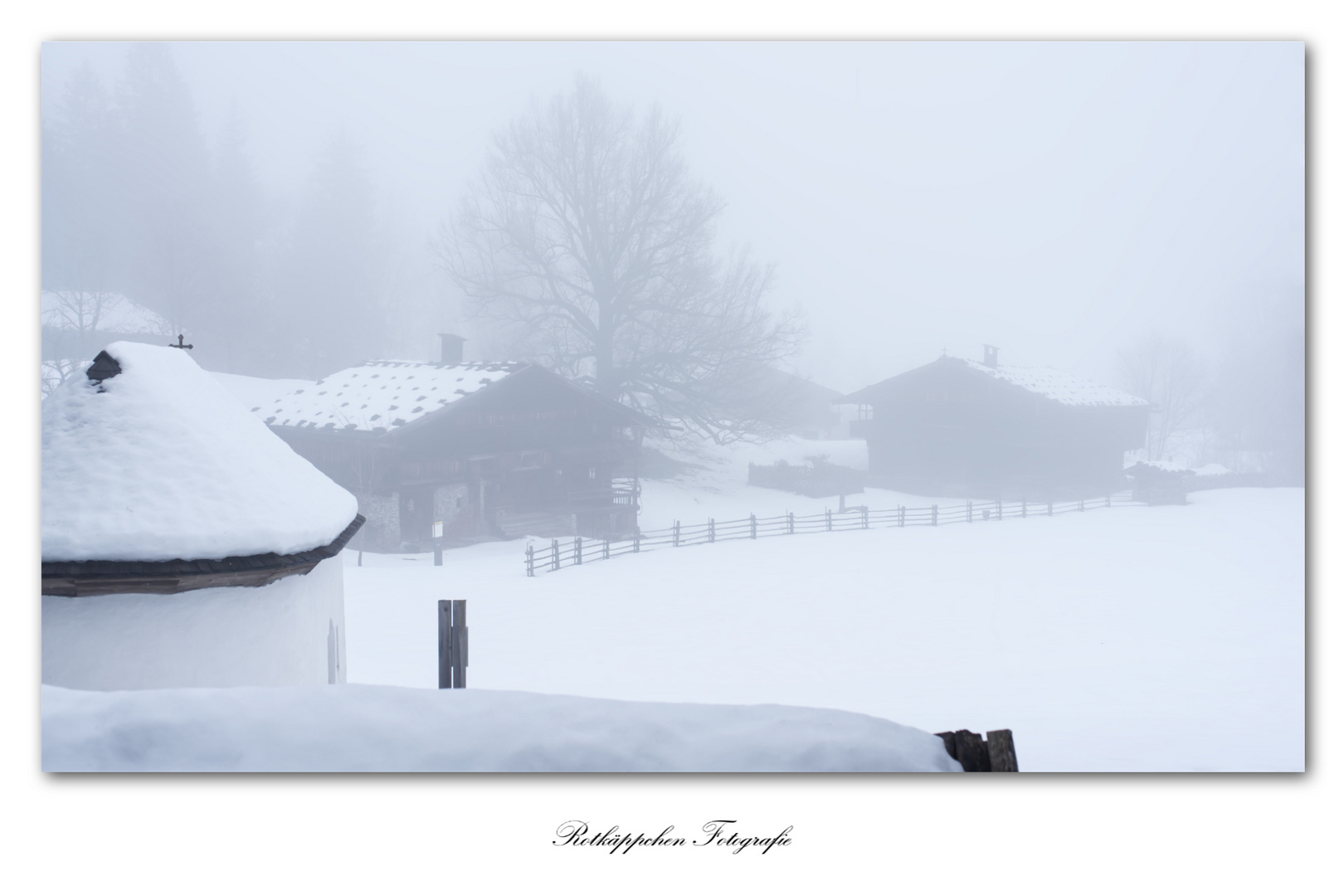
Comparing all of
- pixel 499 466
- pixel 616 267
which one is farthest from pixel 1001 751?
pixel 616 267

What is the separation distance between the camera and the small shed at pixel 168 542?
14.2ft

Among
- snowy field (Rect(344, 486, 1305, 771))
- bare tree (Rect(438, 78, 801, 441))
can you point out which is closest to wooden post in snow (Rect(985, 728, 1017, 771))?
snowy field (Rect(344, 486, 1305, 771))

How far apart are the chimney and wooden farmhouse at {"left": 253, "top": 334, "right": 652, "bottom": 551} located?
24 millimetres

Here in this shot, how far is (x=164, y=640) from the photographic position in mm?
4363

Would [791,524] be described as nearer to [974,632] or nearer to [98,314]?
[974,632]

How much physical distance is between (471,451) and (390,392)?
4.67 ft

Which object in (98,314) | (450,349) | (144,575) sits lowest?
(144,575)

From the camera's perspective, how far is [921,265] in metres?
8.55

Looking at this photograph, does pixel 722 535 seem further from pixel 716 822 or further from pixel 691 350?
pixel 716 822

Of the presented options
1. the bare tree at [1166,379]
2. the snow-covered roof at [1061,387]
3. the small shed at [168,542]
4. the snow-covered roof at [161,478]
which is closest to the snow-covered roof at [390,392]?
the snow-covered roof at [161,478]

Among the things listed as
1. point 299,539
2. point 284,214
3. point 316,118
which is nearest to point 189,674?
point 299,539

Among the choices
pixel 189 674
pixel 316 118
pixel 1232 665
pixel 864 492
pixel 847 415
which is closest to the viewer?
pixel 189 674

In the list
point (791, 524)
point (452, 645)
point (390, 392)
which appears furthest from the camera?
point (791, 524)

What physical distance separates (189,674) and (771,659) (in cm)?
499
